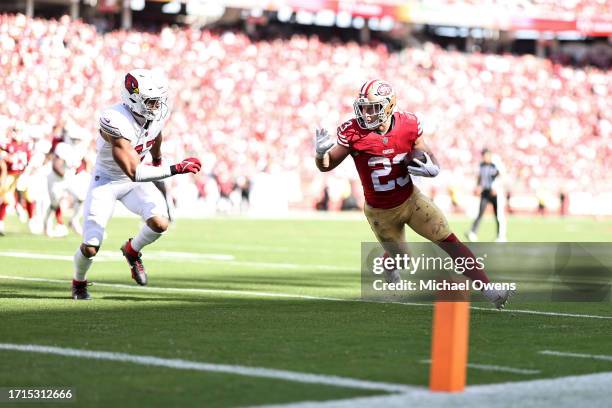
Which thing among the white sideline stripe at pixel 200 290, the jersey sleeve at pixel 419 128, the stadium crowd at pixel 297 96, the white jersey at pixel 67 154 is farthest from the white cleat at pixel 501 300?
the stadium crowd at pixel 297 96

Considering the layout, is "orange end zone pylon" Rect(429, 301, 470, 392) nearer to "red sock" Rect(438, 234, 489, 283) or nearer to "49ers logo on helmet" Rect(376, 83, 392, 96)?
"red sock" Rect(438, 234, 489, 283)

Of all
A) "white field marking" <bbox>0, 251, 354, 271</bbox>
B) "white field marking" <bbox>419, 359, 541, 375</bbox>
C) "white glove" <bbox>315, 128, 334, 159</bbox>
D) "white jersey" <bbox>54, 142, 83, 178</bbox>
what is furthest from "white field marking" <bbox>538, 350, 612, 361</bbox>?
"white jersey" <bbox>54, 142, 83, 178</bbox>

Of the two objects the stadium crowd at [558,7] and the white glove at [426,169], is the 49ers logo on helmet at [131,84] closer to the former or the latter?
Answer: the white glove at [426,169]

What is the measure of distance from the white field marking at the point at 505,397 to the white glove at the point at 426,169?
314cm

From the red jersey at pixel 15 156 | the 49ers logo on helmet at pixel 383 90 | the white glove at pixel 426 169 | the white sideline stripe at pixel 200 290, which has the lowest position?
the white sideline stripe at pixel 200 290

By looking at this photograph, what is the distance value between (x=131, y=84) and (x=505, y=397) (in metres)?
4.69

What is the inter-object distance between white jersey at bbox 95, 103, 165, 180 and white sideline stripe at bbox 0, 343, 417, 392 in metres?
2.65

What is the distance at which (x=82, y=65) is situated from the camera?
31641 millimetres

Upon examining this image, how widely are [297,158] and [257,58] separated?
4.22 metres

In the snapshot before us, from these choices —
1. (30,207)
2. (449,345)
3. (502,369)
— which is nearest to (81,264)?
(502,369)

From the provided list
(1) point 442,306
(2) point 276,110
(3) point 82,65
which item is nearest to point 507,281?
(1) point 442,306

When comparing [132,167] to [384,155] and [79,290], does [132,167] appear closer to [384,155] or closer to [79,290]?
[79,290]

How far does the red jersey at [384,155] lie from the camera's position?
9.09 meters

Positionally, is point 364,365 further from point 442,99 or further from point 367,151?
point 442,99
